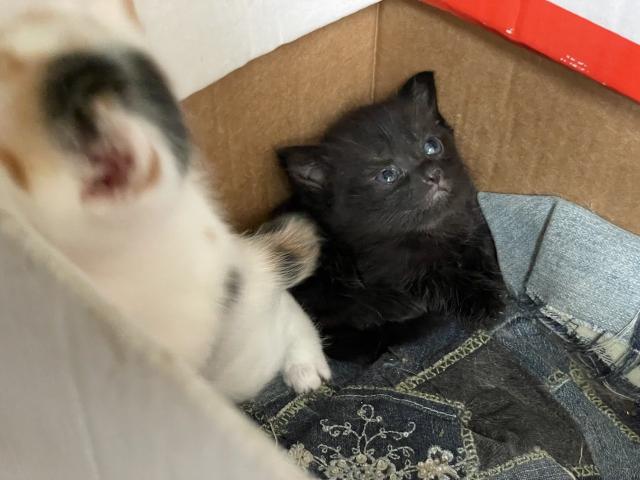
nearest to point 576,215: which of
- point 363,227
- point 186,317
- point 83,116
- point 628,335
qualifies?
point 628,335

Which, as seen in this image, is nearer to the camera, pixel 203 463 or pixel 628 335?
pixel 203 463

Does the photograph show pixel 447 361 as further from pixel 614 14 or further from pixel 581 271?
pixel 614 14

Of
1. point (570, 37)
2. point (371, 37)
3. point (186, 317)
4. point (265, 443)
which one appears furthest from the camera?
point (371, 37)

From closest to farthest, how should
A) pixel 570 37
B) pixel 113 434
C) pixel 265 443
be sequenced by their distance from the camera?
1. pixel 265 443
2. pixel 113 434
3. pixel 570 37

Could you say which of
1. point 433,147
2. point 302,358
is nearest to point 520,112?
point 433,147

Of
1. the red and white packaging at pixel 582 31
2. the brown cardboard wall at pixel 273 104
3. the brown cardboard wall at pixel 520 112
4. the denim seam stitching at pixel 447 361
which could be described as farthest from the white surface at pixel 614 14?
the denim seam stitching at pixel 447 361

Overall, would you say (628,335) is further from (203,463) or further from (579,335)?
(203,463)

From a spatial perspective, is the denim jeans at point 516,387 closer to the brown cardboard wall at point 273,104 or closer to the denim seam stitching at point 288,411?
the denim seam stitching at point 288,411
